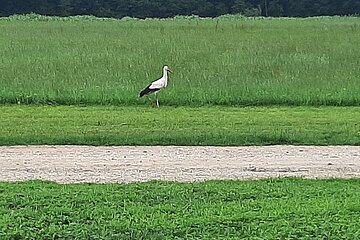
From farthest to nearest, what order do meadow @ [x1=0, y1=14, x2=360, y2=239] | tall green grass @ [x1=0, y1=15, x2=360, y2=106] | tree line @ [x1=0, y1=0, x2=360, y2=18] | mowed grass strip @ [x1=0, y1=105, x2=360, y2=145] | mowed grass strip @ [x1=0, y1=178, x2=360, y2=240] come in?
1. tree line @ [x1=0, y1=0, x2=360, y2=18]
2. tall green grass @ [x1=0, y1=15, x2=360, y2=106]
3. mowed grass strip @ [x1=0, y1=105, x2=360, y2=145]
4. meadow @ [x1=0, y1=14, x2=360, y2=239]
5. mowed grass strip @ [x1=0, y1=178, x2=360, y2=240]

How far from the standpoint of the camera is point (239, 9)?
199 ft

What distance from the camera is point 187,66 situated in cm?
2214

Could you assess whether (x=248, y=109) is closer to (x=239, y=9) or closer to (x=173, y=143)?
(x=173, y=143)

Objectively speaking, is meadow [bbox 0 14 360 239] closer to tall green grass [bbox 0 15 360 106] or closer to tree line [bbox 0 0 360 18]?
tall green grass [bbox 0 15 360 106]

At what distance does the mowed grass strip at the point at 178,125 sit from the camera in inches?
493

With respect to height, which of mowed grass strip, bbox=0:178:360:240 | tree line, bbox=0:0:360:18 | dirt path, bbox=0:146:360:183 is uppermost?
mowed grass strip, bbox=0:178:360:240

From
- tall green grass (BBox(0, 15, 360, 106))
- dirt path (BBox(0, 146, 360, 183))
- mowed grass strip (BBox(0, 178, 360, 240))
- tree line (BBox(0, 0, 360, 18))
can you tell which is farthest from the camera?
tree line (BBox(0, 0, 360, 18))

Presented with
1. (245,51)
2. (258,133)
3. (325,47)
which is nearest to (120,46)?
(245,51)

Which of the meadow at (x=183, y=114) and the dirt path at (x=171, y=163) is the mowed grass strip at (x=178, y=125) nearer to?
the meadow at (x=183, y=114)

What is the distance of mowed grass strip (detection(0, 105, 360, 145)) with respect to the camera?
41.1 feet

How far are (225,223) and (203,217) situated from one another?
0.87 ft

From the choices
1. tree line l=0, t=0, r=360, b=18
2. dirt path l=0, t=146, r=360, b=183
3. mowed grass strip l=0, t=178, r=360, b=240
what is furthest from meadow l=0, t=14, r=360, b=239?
tree line l=0, t=0, r=360, b=18

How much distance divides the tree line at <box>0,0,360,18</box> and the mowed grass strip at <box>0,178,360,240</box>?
171 ft

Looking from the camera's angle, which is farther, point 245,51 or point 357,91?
point 245,51
